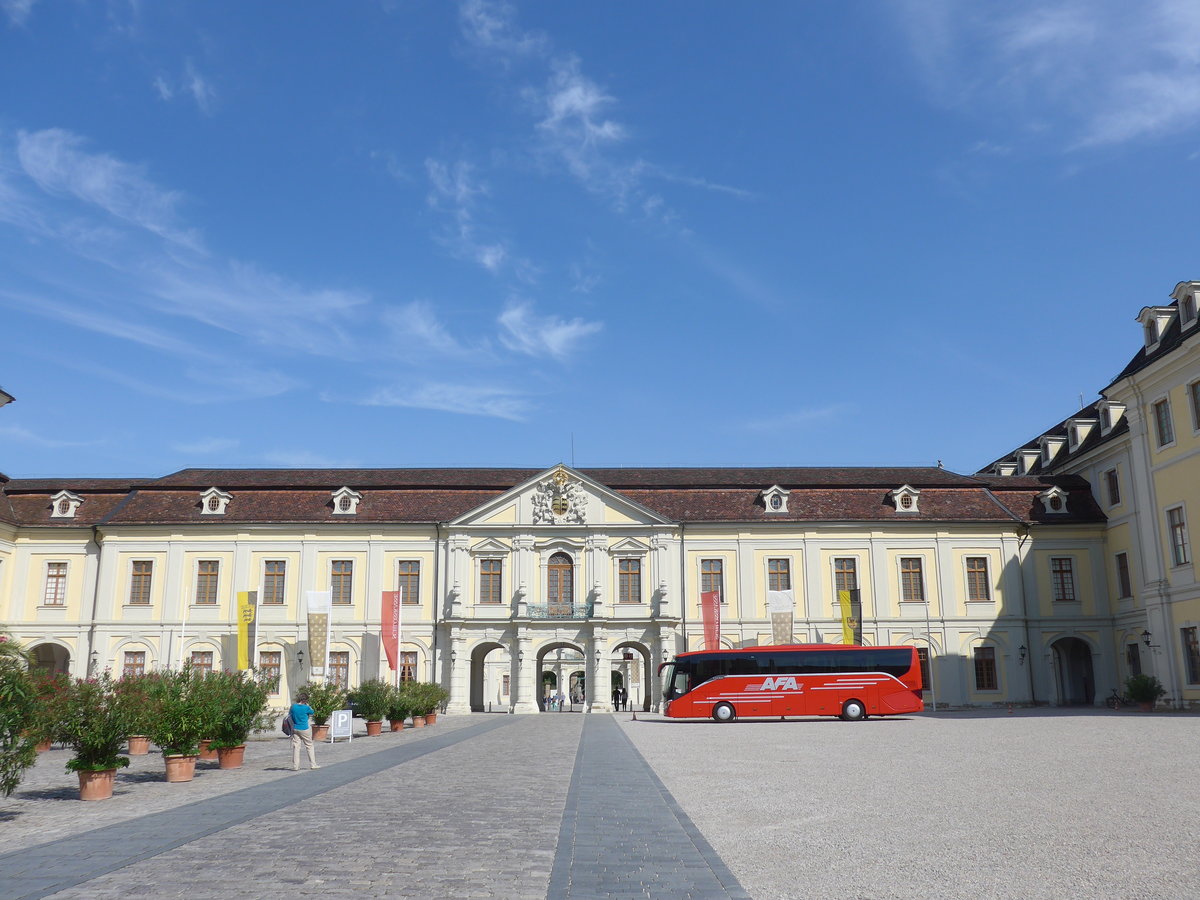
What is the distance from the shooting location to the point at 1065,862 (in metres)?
9.16

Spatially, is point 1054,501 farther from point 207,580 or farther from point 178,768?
point 178,768

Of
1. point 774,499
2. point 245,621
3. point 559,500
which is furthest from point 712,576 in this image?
point 245,621

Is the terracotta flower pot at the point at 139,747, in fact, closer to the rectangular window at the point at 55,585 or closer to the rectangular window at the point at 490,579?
the rectangular window at the point at 490,579

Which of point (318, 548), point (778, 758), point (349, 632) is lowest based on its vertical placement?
point (778, 758)

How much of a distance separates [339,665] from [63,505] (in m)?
15.7

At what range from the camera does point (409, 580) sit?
48.8 meters

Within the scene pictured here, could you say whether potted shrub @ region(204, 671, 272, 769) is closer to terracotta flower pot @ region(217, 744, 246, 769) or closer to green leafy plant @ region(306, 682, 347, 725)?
terracotta flower pot @ region(217, 744, 246, 769)

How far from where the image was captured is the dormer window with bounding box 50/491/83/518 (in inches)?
1930

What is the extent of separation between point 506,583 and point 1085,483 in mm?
28801

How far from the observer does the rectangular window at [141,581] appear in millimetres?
48094

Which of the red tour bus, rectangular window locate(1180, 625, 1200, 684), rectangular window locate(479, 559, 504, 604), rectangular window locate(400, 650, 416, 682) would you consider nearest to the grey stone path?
the red tour bus

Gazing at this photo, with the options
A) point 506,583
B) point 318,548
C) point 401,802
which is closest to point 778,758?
point 401,802

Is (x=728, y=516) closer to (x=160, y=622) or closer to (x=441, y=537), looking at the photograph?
(x=441, y=537)

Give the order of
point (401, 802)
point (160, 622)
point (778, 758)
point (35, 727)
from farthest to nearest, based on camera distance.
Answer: point (160, 622), point (778, 758), point (401, 802), point (35, 727)
